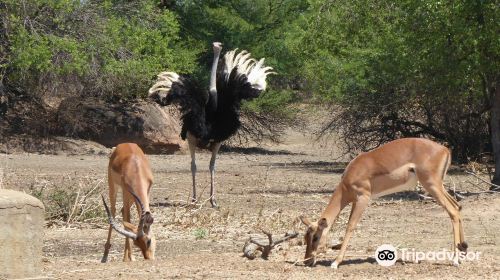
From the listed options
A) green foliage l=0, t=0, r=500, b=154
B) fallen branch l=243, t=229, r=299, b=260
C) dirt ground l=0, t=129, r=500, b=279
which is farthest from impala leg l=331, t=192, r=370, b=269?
green foliage l=0, t=0, r=500, b=154

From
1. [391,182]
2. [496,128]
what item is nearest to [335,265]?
[391,182]

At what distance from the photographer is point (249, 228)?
14266 mm

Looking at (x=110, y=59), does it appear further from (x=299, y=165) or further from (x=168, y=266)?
(x=168, y=266)

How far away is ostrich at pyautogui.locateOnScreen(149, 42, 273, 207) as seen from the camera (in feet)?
59.1

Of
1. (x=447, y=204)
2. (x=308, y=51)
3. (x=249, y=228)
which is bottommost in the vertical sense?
(x=249, y=228)

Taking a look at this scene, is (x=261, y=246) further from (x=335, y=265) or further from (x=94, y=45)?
(x=94, y=45)

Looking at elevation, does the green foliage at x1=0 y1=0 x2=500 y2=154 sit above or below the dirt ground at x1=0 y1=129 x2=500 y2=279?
above

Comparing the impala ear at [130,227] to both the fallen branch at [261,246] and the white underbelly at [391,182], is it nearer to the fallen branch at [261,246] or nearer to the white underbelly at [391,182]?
the fallen branch at [261,246]

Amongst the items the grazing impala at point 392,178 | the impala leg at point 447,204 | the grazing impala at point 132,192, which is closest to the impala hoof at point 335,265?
the grazing impala at point 392,178

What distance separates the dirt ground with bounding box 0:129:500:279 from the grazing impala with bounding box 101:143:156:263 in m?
0.29

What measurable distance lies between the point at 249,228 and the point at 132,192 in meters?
2.96

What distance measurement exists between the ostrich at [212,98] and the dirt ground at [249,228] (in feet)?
3.59

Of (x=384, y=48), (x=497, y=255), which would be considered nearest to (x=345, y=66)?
(x=384, y=48)

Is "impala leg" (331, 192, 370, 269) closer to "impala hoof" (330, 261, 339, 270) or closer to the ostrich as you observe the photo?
"impala hoof" (330, 261, 339, 270)
